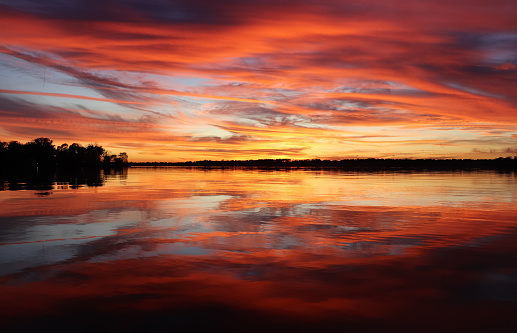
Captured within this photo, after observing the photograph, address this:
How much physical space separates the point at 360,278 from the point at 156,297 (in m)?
4.86

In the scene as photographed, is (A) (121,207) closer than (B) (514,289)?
No

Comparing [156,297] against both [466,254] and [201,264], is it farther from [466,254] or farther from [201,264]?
[466,254]

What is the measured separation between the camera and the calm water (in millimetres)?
7332

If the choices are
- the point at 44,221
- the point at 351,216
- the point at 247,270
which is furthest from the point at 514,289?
the point at 44,221

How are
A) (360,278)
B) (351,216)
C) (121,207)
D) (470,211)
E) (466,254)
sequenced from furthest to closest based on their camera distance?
1. (121,207)
2. (470,211)
3. (351,216)
4. (466,254)
5. (360,278)

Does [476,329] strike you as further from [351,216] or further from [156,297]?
[351,216]

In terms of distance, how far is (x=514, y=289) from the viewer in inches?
347

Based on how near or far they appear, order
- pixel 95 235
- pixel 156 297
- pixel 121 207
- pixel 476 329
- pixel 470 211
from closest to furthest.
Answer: pixel 476 329, pixel 156 297, pixel 95 235, pixel 470 211, pixel 121 207

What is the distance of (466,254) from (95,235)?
510 inches

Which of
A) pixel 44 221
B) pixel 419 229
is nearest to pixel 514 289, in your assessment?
pixel 419 229

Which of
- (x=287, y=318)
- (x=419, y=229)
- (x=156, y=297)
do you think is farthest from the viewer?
(x=419, y=229)

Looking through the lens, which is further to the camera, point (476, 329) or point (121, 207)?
point (121, 207)

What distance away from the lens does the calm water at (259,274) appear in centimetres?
733

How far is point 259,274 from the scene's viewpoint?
10047 mm
